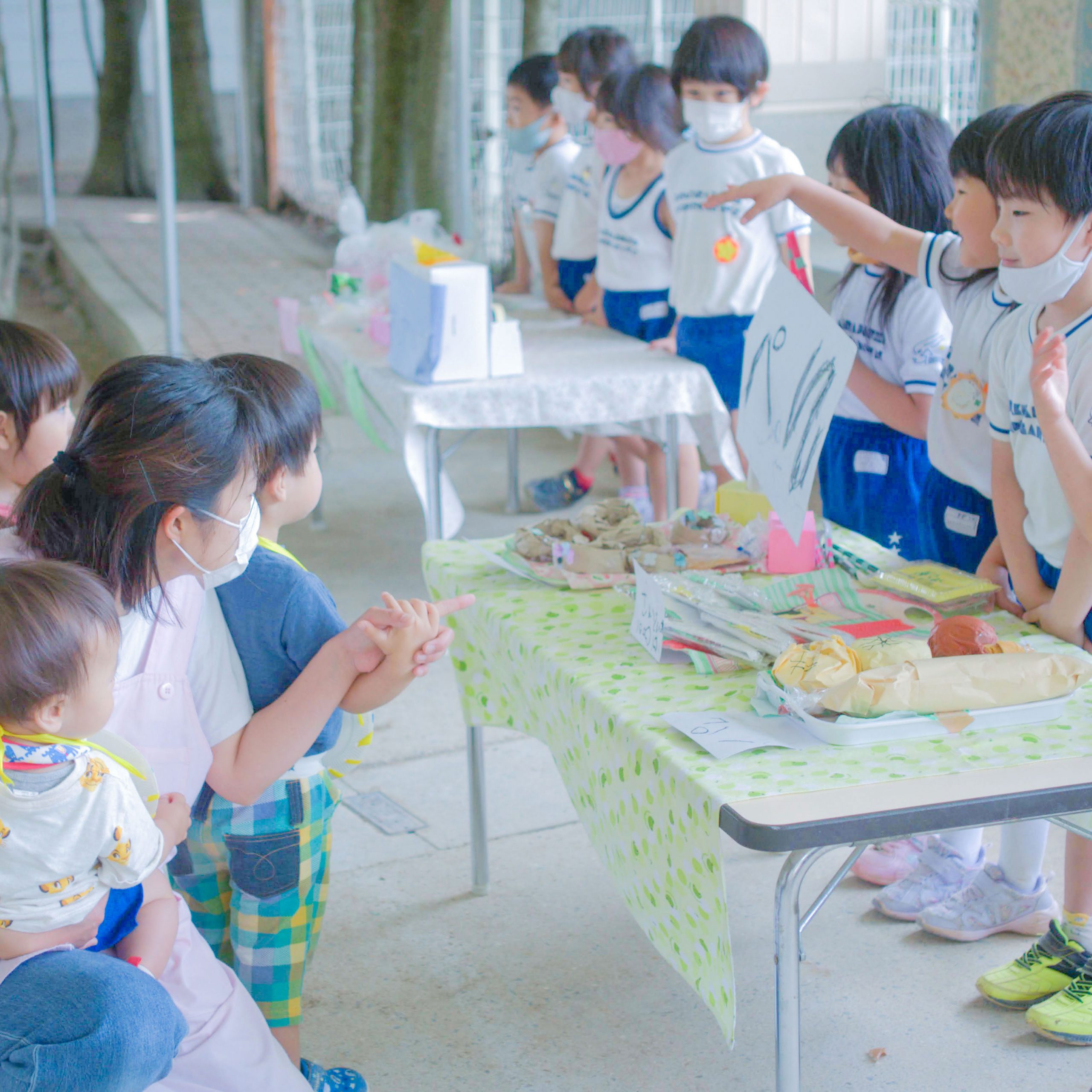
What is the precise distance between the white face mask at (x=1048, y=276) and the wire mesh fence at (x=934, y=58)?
13.4 feet

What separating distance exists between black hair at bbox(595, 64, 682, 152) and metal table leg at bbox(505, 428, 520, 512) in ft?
4.03

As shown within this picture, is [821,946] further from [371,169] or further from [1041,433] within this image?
[371,169]

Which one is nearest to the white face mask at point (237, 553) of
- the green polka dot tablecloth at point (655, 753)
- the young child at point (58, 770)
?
the young child at point (58, 770)

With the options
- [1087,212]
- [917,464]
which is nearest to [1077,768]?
[1087,212]

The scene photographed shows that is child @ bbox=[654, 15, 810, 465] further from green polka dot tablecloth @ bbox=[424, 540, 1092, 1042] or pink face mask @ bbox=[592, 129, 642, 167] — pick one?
green polka dot tablecloth @ bbox=[424, 540, 1092, 1042]

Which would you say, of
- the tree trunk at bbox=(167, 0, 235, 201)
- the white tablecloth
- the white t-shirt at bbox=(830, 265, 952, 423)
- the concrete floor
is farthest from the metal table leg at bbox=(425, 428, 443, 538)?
the tree trunk at bbox=(167, 0, 235, 201)

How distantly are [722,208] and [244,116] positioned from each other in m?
9.56

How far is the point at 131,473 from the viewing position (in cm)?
143

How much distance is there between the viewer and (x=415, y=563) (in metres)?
4.38

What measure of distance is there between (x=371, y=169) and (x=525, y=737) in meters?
7.00

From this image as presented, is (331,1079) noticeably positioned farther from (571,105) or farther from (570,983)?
(571,105)

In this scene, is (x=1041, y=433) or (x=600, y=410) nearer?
(x=1041, y=433)

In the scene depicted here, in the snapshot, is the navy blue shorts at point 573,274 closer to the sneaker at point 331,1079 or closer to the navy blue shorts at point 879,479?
the navy blue shorts at point 879,479

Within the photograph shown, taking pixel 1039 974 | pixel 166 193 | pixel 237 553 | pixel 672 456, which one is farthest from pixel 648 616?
pixel 166 193
